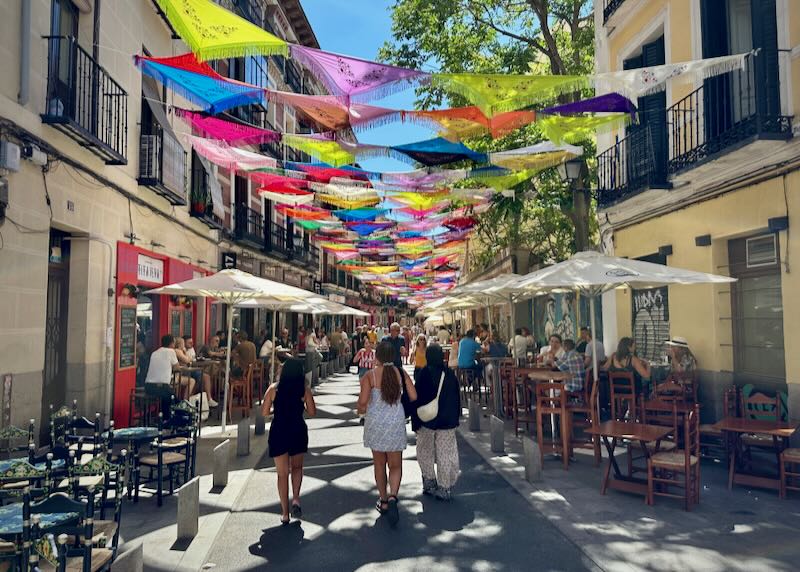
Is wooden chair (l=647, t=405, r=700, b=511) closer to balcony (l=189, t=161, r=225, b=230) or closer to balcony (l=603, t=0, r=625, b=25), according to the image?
balcony (l=603, t=0, r=625, b=25)

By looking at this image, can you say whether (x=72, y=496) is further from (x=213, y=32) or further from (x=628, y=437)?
(x=628, y=437)

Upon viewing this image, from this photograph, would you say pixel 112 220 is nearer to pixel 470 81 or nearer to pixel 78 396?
pixel 78 396

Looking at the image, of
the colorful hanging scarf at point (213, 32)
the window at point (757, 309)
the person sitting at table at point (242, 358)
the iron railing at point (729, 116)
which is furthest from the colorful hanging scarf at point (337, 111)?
the person sitting at table at point (242, 358)

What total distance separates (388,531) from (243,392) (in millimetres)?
7381

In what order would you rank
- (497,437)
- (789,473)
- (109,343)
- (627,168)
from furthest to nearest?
(627,168) < (109,343) < (497,437) < (789,473)

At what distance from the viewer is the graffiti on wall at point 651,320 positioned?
12008mm

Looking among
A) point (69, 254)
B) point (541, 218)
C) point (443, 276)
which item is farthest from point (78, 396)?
point (443, 276)

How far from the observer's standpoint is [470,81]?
6.92 m

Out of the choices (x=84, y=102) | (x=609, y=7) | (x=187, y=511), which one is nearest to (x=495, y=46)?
(x=609, y=7)

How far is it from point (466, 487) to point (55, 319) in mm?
6754

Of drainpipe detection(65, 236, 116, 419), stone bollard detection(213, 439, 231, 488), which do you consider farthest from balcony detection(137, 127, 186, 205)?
stone bollard detection(213, 439, 231, 488)

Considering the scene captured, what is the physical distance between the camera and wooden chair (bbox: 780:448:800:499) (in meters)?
6.20

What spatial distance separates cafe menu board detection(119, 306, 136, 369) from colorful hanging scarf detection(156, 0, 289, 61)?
6428 mm

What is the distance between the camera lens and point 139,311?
1261 centimetres
